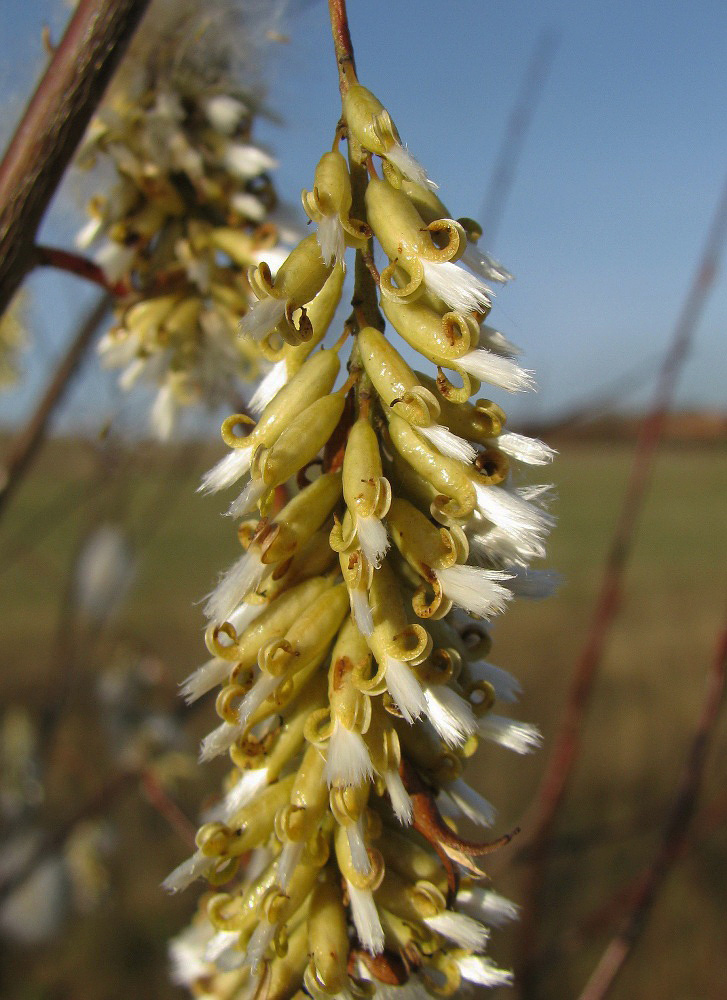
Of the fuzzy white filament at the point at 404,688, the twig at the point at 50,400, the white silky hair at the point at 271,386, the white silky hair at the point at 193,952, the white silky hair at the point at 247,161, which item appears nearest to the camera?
the fuzzy white filament at the point at 404,688

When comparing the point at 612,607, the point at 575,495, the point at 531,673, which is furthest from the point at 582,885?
the point at 575,495

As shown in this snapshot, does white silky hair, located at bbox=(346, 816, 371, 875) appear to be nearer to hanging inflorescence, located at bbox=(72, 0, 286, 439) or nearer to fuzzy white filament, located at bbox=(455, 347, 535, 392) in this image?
fuzzy white filament, located at bbox=(455, 347, 535, 392)

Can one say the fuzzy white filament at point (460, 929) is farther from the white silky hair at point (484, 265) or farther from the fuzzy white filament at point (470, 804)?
the white silky hair at point (484, 265)

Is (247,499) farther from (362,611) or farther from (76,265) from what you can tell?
(76,265)

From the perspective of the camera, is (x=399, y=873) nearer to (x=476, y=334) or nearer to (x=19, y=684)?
(x=476, y=334)

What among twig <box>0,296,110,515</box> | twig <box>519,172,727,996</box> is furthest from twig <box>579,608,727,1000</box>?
twig <box>0,296,110,515</box>

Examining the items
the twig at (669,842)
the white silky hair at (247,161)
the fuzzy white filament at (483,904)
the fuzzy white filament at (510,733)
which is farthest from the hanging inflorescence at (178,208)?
the twig at (669,842)
